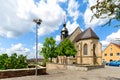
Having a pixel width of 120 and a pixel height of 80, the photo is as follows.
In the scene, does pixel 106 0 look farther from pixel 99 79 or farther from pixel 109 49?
pixel 109 49

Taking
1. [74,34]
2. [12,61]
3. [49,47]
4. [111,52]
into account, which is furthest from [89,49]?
[12,61]

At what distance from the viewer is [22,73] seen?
62.4 feet

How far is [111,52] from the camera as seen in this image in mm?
78750

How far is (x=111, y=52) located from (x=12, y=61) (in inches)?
2534

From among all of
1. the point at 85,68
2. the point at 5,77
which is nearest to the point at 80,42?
the point at 85,68

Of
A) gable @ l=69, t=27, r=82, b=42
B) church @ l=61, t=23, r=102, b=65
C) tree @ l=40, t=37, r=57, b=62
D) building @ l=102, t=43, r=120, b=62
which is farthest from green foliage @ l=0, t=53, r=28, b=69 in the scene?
building @ l=102, t=43, r=120, b=62

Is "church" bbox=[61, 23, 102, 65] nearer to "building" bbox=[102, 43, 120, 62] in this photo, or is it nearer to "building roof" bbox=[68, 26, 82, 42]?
"building roof" bbox=[68, 26, 82, 42]

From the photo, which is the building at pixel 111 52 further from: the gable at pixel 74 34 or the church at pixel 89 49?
the church at pixel 89 49

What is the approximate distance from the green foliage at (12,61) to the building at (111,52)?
61.1 m

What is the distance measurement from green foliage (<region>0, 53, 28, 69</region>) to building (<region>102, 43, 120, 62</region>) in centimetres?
6106

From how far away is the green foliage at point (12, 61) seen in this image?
20.2 m

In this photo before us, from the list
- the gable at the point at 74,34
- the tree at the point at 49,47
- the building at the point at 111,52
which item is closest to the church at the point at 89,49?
the tree at the point at 49,47

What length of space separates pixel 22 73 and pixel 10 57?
2.71m

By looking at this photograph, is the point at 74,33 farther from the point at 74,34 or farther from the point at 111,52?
the point at 111,52
